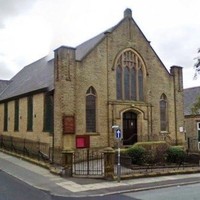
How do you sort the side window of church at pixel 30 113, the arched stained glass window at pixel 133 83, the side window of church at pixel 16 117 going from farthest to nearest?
the side window of church at pixel 16 117, the side window of church at pixel 30 113, the arched stained glass window at pixel 133 83

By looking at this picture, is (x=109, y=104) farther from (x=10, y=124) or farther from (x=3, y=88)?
(x=3, y=88)

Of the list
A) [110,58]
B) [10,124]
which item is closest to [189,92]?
[110,58]

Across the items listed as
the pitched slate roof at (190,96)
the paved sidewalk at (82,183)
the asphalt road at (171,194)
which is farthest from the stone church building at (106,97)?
the pitched slate roof at (190,96)

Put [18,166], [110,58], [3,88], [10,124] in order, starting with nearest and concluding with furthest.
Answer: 1. [18,166]
2. [110,58]
3. [10,124]
4. [3,88]

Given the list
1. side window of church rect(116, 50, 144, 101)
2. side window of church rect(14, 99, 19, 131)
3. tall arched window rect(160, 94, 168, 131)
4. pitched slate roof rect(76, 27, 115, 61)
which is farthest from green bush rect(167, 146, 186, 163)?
side window of church rect(14, 99, 19, 131)

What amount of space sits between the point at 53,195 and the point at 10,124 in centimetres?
1988

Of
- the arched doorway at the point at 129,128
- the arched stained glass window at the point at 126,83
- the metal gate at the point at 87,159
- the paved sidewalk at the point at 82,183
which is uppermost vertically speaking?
the arched stained glass window at the point at 126,83

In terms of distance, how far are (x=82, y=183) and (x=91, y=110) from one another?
8.51 m

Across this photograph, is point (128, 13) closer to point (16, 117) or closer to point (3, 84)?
point (16, 117)

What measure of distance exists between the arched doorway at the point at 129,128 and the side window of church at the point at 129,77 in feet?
4.14

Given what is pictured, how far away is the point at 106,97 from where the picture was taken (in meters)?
23.8

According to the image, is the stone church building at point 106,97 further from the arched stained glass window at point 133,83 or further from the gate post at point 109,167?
the gate post at point 109,167

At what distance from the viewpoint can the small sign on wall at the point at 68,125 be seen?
21.1 meters

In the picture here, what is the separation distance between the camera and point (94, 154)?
22422 millimetres
